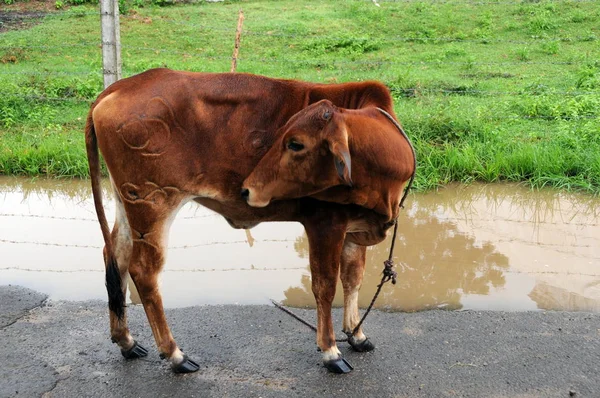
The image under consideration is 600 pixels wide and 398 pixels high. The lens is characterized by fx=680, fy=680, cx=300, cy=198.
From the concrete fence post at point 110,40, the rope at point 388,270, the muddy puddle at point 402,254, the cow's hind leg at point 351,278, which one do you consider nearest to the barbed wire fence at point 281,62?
the concrete fence post at point 110,40

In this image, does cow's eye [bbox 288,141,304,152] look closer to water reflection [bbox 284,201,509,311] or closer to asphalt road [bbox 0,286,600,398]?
asphalt road [bbox 0,286,600,398]

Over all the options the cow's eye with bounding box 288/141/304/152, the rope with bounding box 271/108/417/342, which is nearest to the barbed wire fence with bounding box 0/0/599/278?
the rope with bounding box 271/108/417/342

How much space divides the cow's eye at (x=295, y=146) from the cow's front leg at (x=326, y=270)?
1.49ft

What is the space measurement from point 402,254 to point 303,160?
2.31m

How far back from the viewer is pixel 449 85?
1021cm

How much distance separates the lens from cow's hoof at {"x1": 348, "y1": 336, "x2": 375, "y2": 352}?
4184mm

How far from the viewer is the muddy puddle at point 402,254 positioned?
5031mm

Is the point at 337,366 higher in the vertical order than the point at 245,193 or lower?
lower

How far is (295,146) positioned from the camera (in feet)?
12.0

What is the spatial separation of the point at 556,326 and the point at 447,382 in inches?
42.3

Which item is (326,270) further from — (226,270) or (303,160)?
(226,270)

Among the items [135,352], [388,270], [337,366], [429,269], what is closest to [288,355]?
[337,366]

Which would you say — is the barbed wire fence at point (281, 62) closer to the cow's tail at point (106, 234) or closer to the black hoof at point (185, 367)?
the cow's tail at point (106, 234)

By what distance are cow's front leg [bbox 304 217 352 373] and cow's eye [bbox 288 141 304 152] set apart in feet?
1.49
